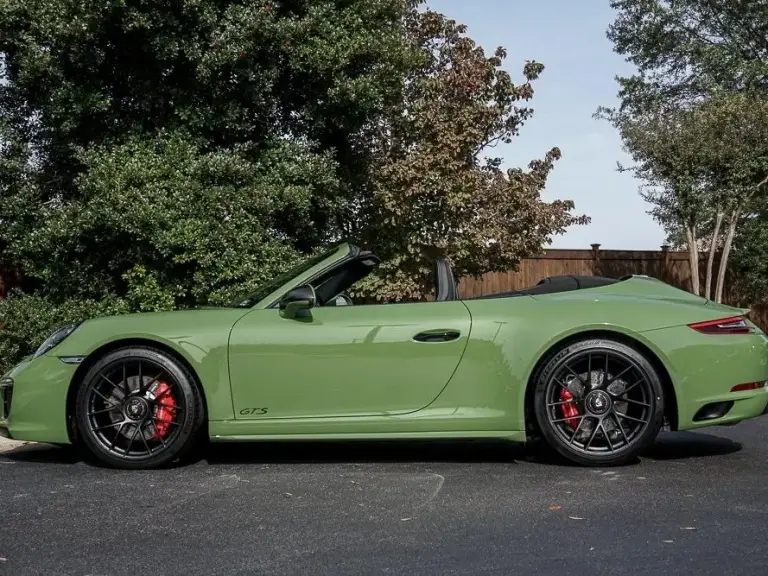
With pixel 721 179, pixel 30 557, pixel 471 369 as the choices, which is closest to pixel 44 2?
pixel 471 369

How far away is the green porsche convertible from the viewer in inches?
220

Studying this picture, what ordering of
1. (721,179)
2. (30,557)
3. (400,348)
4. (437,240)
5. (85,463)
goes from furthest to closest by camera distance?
(721,179) < (437,240) < (85,463) < (400,348) < (30,557)

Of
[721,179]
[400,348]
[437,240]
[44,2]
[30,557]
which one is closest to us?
[30,557]

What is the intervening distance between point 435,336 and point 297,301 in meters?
0.80

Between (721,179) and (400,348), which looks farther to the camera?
(721,179)

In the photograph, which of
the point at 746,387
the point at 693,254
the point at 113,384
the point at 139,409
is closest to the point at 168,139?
the point at 113,384

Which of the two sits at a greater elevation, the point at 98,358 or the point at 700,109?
the point at 700,109

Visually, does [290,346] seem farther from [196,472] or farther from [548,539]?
[548,539]

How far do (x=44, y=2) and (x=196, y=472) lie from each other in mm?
9955

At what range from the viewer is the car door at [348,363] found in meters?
5.59

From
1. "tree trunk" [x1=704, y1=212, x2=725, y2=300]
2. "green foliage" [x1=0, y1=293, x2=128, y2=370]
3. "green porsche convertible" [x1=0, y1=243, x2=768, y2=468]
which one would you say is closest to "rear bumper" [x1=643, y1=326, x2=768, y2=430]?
"green porsche convertible" [x1=0, y1=243, x2=768, y2=468]

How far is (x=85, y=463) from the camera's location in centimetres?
601

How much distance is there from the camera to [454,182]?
15648 mm

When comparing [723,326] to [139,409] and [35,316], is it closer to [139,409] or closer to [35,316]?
[139,409]
